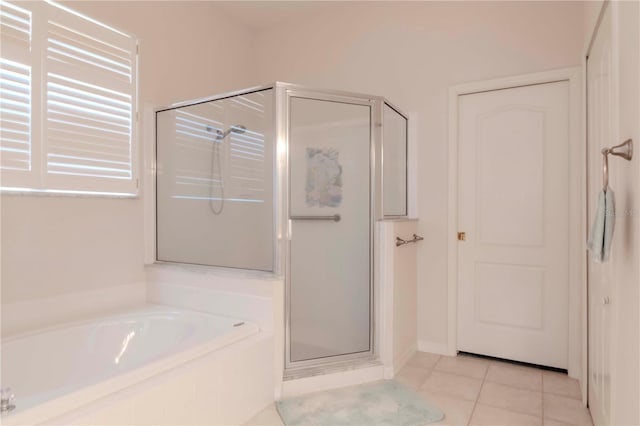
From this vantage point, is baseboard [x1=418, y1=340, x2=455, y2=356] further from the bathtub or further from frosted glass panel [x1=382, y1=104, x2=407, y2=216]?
the bathtub

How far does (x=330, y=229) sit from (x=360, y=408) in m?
1.14

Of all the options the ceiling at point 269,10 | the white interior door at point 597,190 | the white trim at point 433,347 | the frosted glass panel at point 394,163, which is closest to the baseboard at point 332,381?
the white trim at point 433,347

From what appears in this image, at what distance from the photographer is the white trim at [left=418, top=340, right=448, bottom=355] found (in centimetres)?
297

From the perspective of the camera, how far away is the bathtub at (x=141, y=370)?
52.8 inches

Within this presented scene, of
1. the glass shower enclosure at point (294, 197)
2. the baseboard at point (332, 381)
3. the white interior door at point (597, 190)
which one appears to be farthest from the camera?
the glass shower enclosure at point (294, 197)

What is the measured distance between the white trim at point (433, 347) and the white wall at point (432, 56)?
0.02 m

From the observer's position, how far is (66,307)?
225 cm

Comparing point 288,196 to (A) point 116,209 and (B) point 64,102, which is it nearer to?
(A) point 116,209

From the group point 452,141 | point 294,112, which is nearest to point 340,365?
point 294,112

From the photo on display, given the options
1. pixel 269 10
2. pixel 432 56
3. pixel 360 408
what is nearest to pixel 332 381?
pixel 360 408

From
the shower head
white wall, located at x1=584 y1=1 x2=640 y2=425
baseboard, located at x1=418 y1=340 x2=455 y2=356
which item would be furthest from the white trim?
the shower head

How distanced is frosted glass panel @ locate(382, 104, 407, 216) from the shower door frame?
0.09 m

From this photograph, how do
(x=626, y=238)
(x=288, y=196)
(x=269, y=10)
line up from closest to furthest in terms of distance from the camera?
1. (x=626, y=238)
2. (x=288, y=196)
3. (x=269, y=10)

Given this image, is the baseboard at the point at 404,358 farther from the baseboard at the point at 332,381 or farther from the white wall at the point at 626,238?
the white wall at the point at 626,238
